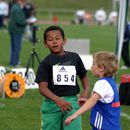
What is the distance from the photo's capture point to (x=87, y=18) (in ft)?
165

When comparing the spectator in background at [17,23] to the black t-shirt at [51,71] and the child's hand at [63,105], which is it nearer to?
the black t-shirt at [51,71]

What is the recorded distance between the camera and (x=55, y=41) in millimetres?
6707

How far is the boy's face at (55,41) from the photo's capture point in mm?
6715

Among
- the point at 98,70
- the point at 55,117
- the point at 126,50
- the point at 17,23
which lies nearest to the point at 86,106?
the point at 98,70

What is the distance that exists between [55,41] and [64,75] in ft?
1.26

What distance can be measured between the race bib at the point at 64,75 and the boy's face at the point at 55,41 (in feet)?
0.61

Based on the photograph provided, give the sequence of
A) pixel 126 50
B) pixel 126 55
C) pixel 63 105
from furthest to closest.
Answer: pixel 126 50
pixel 126 55
pixel 63 105

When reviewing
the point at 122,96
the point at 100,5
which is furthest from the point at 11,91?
the point at 100,5

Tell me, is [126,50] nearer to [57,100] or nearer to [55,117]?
[55,117]

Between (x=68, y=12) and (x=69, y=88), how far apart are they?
51916mm

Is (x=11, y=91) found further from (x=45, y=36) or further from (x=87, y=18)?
(x=87, y=18)

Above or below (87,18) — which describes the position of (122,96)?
above

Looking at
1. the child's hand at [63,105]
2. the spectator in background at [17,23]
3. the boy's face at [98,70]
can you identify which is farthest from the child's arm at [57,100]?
the spectator in background at [17,23]

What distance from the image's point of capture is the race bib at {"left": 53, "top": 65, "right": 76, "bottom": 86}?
675cm
